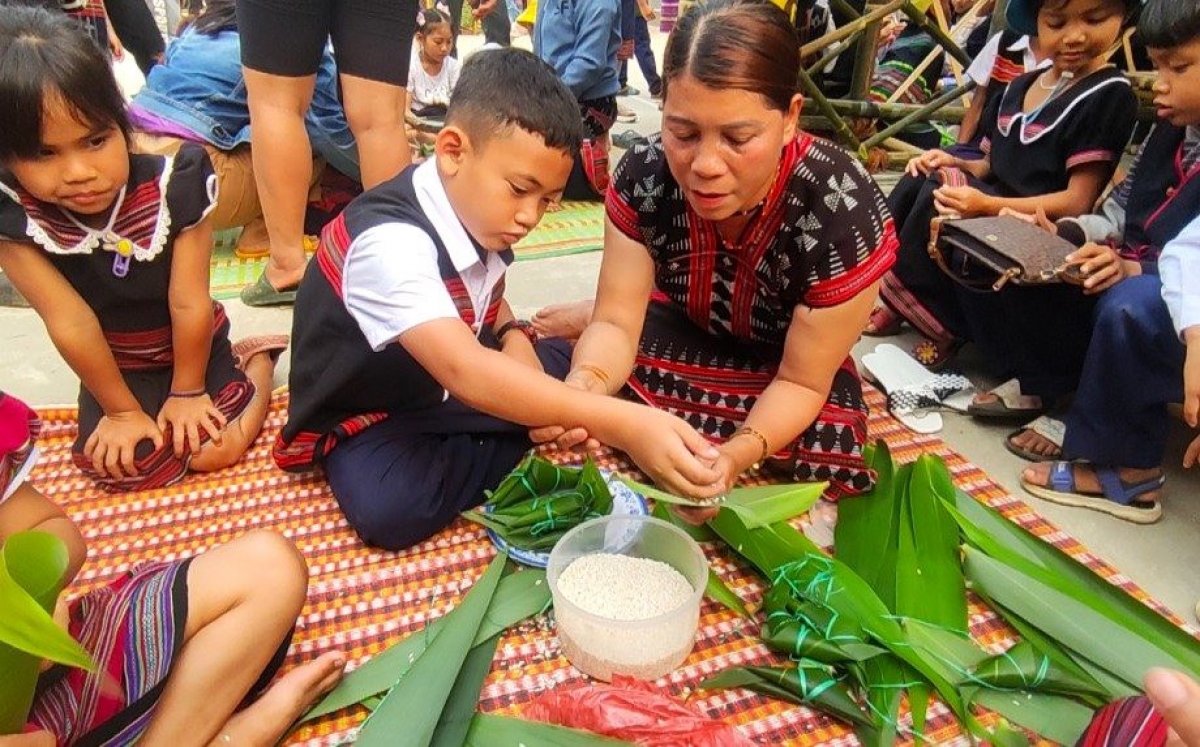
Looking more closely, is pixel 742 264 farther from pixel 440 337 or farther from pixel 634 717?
pixel 634 717

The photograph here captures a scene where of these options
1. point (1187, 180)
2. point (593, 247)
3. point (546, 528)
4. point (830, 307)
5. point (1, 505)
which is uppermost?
point (1187, 180)

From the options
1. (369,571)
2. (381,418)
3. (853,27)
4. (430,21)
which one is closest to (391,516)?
(369,571)

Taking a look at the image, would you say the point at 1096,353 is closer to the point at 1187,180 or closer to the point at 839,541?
the point at 1187,180

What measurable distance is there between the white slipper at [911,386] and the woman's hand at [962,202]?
437 mm

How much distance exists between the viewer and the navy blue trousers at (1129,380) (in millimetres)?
1742

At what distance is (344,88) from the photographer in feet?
7.74

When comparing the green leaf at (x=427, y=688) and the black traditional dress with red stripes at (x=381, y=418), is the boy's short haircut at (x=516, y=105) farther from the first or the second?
the green leaf at (x=427, y=688)

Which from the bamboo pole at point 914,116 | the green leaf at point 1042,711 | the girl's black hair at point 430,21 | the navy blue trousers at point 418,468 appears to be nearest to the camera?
the green leaf at point 1042,711

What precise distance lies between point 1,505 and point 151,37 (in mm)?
3665

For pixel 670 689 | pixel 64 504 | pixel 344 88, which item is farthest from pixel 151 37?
pixel 670 689

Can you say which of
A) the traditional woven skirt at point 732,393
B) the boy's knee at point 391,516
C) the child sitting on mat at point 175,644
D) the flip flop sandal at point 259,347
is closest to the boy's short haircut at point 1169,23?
the traditional woven skirt at point 732,393

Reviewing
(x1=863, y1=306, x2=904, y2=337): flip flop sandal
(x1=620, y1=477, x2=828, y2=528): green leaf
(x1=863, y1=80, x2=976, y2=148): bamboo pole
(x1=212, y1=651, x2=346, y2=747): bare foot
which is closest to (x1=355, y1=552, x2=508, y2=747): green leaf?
(x1=212, y1=651, x2=346, y2=747): bare foot

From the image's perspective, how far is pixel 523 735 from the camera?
1.15 meters

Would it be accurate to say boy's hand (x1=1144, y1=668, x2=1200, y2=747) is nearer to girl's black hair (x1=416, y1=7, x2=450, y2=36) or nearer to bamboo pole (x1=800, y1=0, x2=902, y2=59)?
bamboo pole (x1=800, y1=0, x2=902, y2=59)
